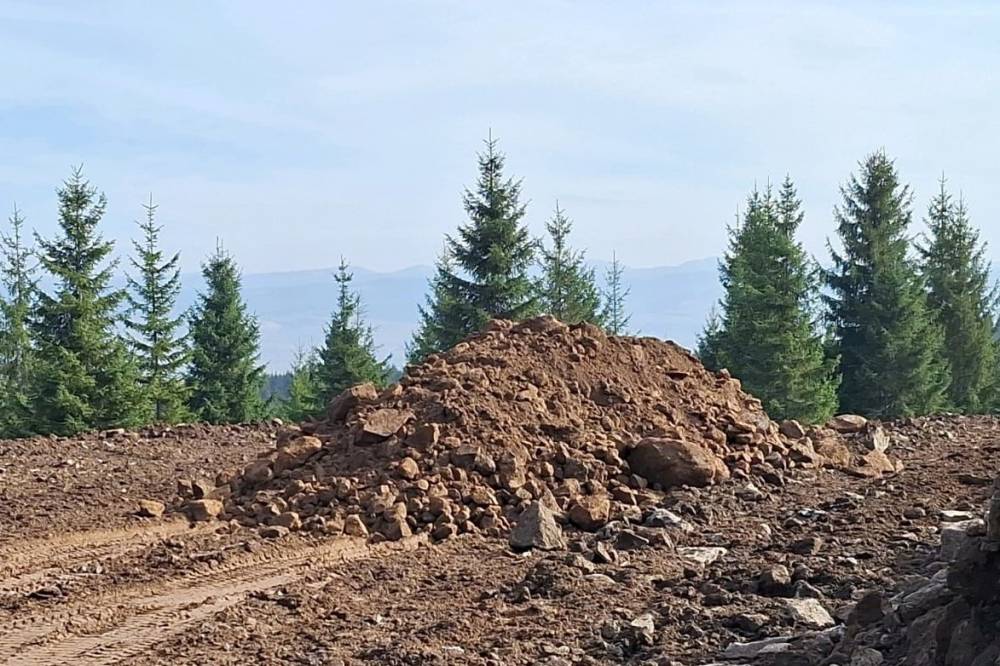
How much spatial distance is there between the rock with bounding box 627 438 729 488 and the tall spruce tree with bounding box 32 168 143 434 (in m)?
17.3

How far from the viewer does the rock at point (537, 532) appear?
10445mm

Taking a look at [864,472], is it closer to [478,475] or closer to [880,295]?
[478,475]

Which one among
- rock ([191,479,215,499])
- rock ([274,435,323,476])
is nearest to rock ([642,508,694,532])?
rock ([274,435,323,476])

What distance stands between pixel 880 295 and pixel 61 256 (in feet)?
72.8

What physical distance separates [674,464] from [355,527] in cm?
362

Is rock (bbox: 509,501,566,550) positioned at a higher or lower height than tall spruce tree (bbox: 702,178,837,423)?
lower

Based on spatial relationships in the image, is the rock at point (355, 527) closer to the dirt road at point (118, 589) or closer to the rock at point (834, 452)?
the dirt road at point (118, 589)

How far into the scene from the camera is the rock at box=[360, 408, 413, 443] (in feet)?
41.8

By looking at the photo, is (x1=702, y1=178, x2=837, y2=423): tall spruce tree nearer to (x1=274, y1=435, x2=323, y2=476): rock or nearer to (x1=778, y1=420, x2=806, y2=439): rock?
(x1=778, y1=420, x2=806, y2=439): rock

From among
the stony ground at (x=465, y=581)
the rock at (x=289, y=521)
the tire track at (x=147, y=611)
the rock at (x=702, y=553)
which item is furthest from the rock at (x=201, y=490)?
the rock at (x=702, y=553)

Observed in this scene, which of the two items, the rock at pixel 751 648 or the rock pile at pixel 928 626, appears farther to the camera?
the rock at pixel 751 648

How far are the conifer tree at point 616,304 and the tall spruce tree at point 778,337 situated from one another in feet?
23.3

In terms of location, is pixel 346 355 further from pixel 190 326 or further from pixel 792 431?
pixel 792 431

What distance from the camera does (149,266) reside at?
32250 mm
